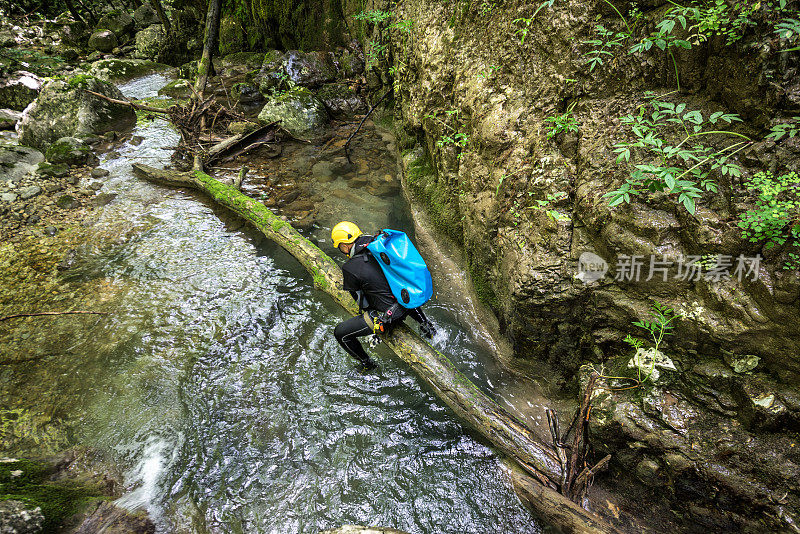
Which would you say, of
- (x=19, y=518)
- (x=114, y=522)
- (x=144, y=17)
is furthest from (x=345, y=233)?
(x=144, y=17)

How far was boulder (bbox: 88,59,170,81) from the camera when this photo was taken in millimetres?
16995

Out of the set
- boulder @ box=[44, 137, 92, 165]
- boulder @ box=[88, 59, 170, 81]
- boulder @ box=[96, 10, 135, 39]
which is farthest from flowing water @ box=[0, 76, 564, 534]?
boulder @ box=[96, 10, 135, 39]

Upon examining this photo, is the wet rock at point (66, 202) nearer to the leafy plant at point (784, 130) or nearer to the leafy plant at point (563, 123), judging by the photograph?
the leafy plant at point (563, 123)

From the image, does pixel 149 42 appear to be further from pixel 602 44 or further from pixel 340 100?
pixel 602 44

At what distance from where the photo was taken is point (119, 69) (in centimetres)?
1759

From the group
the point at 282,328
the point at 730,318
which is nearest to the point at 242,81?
the point at 282,328

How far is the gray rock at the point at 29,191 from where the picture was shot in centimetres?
819

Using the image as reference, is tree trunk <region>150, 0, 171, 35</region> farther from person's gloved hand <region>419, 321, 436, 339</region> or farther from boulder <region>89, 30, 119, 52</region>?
person's gloved hand <region>419, 321, 436, 339</region>

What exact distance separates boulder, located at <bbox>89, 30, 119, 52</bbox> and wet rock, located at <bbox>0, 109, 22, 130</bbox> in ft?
48.0

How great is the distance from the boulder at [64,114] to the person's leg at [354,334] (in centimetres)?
1186

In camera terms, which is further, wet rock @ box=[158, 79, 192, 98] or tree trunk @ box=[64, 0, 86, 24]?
tree trunk @ box=[64, 0, 86, 24]

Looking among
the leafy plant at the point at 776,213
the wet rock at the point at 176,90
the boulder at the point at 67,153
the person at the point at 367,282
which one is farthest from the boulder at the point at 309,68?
the leafy plant at the point at 776,213

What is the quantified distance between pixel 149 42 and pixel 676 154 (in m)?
29.1

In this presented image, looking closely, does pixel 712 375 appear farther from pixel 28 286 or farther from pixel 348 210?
pixel 28 286
